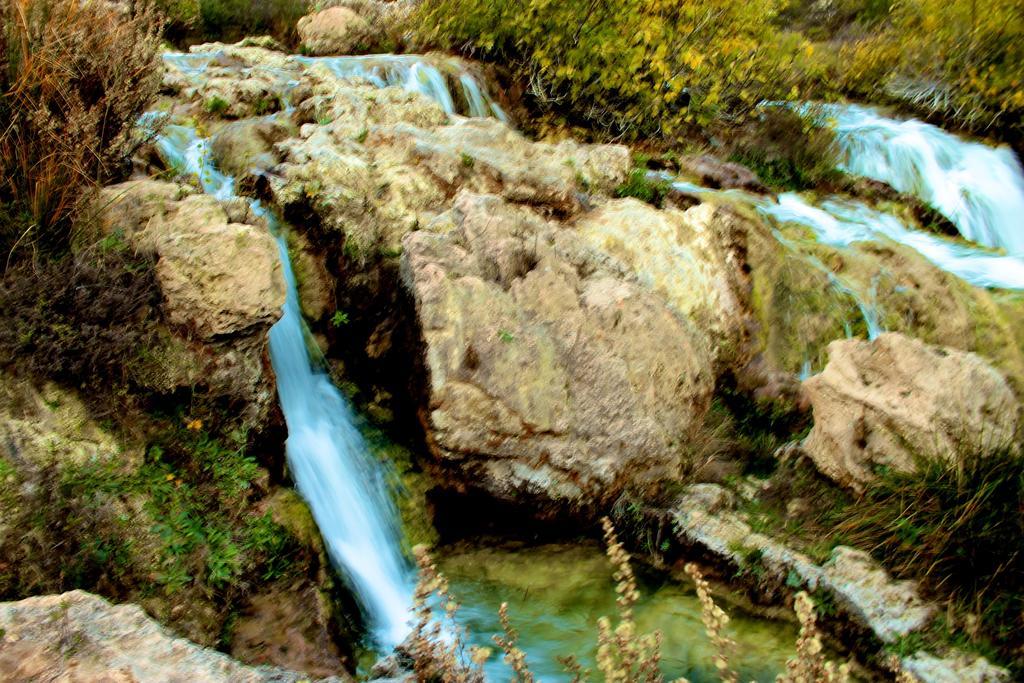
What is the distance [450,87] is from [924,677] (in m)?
9.54

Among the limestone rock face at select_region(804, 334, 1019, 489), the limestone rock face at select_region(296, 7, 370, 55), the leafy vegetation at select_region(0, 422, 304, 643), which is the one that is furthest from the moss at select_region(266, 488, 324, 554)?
the limestone rock face at select_region(296, 7, 370, 55)

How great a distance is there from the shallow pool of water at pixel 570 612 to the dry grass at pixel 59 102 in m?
3.37

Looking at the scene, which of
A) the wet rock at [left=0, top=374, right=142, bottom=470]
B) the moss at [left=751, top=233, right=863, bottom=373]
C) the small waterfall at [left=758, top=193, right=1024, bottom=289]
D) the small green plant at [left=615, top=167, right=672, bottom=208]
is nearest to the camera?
the wet rock at [left=0, top=374, right=142, bottom=470]

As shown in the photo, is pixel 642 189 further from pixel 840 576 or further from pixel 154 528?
pixel 154 528

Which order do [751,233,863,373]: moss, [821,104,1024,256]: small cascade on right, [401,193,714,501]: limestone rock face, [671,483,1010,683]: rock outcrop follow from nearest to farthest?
[671,483,1010,683]: rock outcrop, [401,193,714,501]: limestone rock face, [751,233,863,373]: moss, [821,104,1024,256]: small cascade on right

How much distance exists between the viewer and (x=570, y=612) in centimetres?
503

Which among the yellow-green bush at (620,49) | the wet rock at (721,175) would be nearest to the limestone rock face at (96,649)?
the wet rock at (721,175)

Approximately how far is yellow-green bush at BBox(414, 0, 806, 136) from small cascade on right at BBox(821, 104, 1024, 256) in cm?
205

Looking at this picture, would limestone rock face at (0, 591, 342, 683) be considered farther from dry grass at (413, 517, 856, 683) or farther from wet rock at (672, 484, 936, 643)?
wet rock at (672, 484, 936, 643)

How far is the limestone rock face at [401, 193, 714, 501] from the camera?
520 cm

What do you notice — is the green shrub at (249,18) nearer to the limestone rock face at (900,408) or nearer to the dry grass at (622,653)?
the limestone rock face at (900,408)

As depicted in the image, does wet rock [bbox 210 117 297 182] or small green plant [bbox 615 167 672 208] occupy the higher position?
wet rock [bbox 210 117 297 182]

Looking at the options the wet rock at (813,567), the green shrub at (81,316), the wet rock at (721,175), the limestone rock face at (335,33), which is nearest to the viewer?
the green shrub at (81,316)

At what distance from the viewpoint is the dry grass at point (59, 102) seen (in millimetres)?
4250
